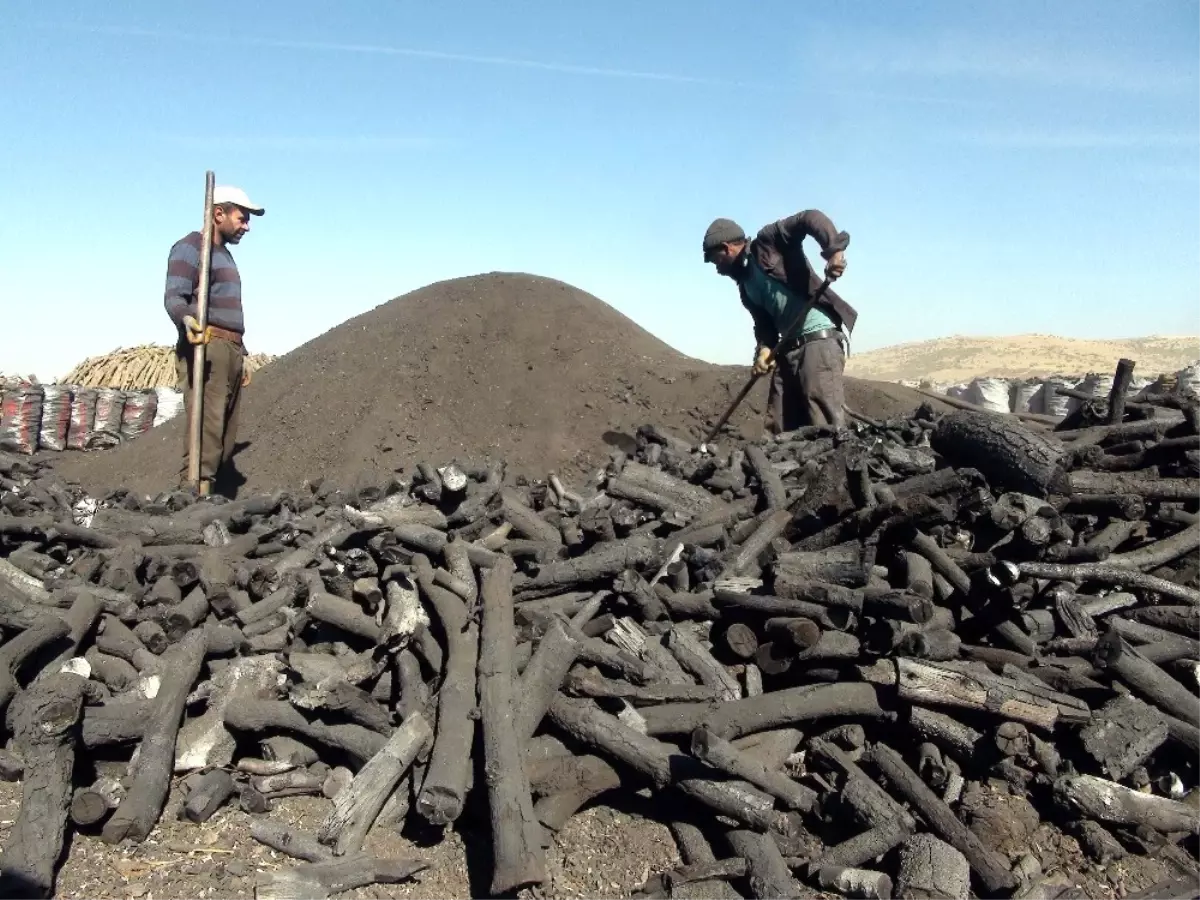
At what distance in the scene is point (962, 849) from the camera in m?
3.65

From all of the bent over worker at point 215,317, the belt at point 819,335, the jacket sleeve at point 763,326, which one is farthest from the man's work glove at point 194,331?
the belt at point 819,335

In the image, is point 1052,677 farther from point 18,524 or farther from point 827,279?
point 18,524

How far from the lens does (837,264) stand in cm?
869

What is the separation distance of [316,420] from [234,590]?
675 centimetres

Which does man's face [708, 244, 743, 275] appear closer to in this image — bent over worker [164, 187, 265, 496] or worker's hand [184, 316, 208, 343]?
bent over worker [164, 187, 265, 496]

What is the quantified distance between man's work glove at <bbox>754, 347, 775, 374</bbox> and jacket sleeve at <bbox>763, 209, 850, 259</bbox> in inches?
48.9

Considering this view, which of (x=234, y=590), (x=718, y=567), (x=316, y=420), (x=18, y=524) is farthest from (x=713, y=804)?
(x=316, y=420)

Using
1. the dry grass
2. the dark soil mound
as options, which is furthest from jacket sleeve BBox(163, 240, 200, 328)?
the dry grass

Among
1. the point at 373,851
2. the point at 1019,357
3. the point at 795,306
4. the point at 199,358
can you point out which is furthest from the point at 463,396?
the point at 1019,357

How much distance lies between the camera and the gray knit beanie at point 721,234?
964cm

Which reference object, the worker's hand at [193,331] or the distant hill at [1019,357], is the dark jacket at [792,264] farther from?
the distant hill at [1019,357]

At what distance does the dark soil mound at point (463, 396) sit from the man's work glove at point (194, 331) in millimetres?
2334

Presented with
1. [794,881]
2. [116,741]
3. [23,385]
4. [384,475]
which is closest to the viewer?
[794,881]

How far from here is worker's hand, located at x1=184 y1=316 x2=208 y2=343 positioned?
29.3 ft
